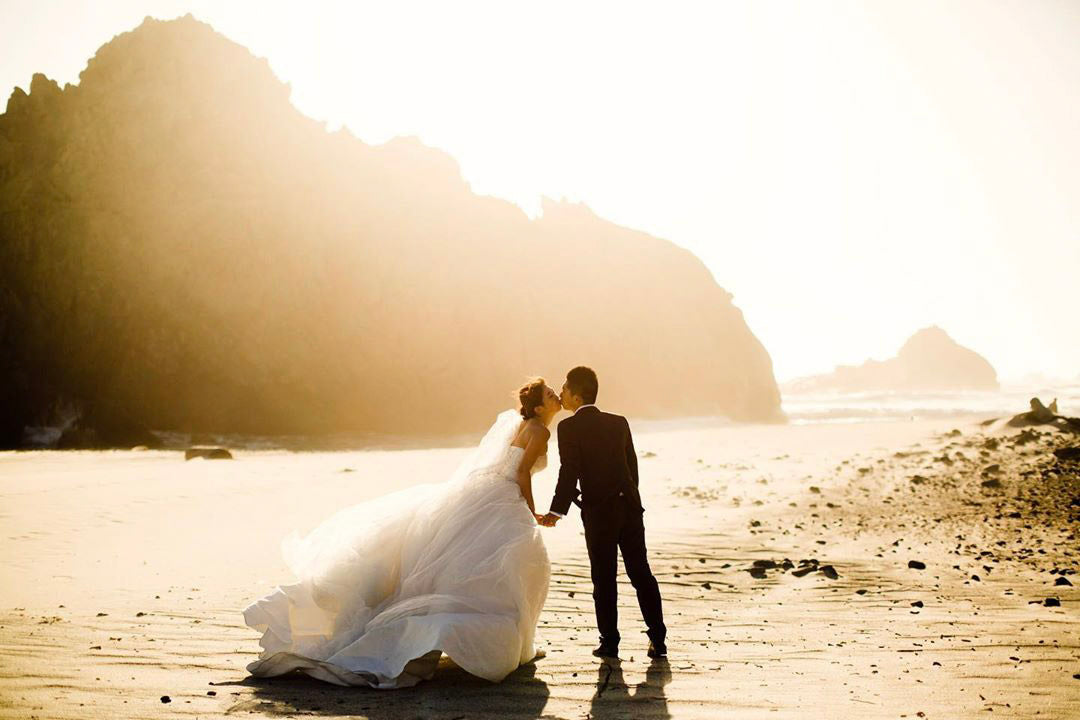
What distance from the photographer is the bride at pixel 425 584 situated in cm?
517

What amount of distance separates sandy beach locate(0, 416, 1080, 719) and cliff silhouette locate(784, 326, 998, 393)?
405 ft

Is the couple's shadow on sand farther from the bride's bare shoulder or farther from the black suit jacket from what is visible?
the bride's bare shoulder

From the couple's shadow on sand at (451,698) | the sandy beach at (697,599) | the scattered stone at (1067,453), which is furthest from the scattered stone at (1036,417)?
the couple's shadow on sand at (451,698)

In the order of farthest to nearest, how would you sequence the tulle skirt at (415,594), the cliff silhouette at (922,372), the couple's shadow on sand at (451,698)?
the cliff silhouette at (922,372) → the tulle skirt at (415,594) → the couple's shadow on sand at (451,698)

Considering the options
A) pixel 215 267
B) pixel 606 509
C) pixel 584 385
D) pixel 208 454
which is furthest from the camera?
pixel 215 267

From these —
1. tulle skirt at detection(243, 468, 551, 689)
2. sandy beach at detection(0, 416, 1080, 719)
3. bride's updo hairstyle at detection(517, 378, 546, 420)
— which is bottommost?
sandy beach at detection(0, 416, 1080, 719)

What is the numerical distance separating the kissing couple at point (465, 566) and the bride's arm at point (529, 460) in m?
0.01

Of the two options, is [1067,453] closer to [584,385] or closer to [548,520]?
[584,385]

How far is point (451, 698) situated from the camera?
193 inches

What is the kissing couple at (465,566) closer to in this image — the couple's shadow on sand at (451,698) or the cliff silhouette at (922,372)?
the couple's shadow on sand at (451,698)

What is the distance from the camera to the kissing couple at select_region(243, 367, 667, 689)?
5.21 meters

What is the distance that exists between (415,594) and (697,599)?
406 centimetres

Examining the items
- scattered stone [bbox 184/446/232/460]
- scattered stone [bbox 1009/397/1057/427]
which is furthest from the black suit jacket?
scattered stone [bbox 184/446/232/460]

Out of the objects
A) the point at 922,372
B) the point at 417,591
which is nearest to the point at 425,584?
the point at 417,591
